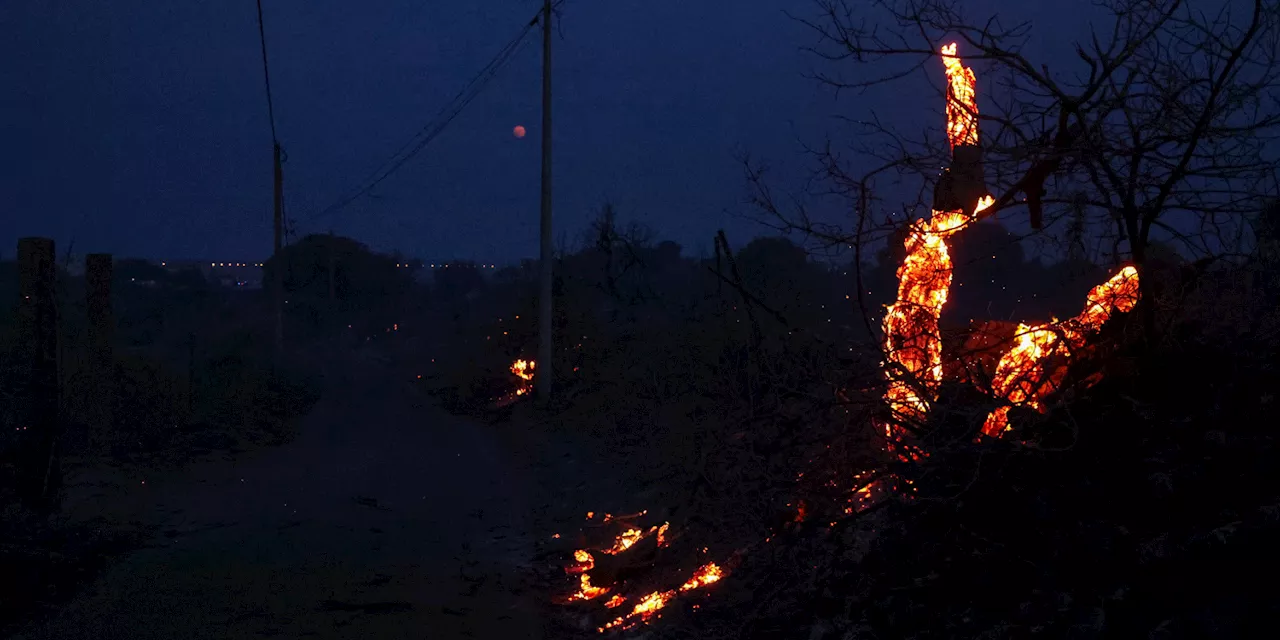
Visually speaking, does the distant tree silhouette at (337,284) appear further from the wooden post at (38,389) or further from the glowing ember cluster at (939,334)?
the glowing ember cluster at (939,334)

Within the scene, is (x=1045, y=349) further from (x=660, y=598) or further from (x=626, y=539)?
(x=626, y=539)

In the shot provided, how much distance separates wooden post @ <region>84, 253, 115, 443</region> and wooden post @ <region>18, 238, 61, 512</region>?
5.14m

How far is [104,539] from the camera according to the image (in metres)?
9.24

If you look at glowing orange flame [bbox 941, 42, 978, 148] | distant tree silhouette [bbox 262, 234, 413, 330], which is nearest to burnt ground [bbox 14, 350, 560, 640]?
glowing orange flame [bbox 941, 42, 978, 148]

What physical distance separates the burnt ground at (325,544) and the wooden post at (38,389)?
0.48 m

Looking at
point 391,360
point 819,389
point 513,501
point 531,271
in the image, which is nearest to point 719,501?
point 819,389

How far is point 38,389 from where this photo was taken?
9609mm

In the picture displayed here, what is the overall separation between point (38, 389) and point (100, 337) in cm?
595

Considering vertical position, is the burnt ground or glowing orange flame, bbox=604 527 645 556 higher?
glowing orange flame, bbox=604 527 645 556

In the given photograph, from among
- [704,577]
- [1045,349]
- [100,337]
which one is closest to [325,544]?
[704,577]

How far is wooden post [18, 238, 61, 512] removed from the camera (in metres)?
9.63

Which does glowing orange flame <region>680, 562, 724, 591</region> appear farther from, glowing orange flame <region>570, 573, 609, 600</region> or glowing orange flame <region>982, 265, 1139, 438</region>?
glowing orange flame <region>982, 265, 1139, 438</region>

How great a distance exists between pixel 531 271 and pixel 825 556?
84.2 ft

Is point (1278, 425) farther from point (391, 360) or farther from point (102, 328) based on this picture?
point (391, 360)
